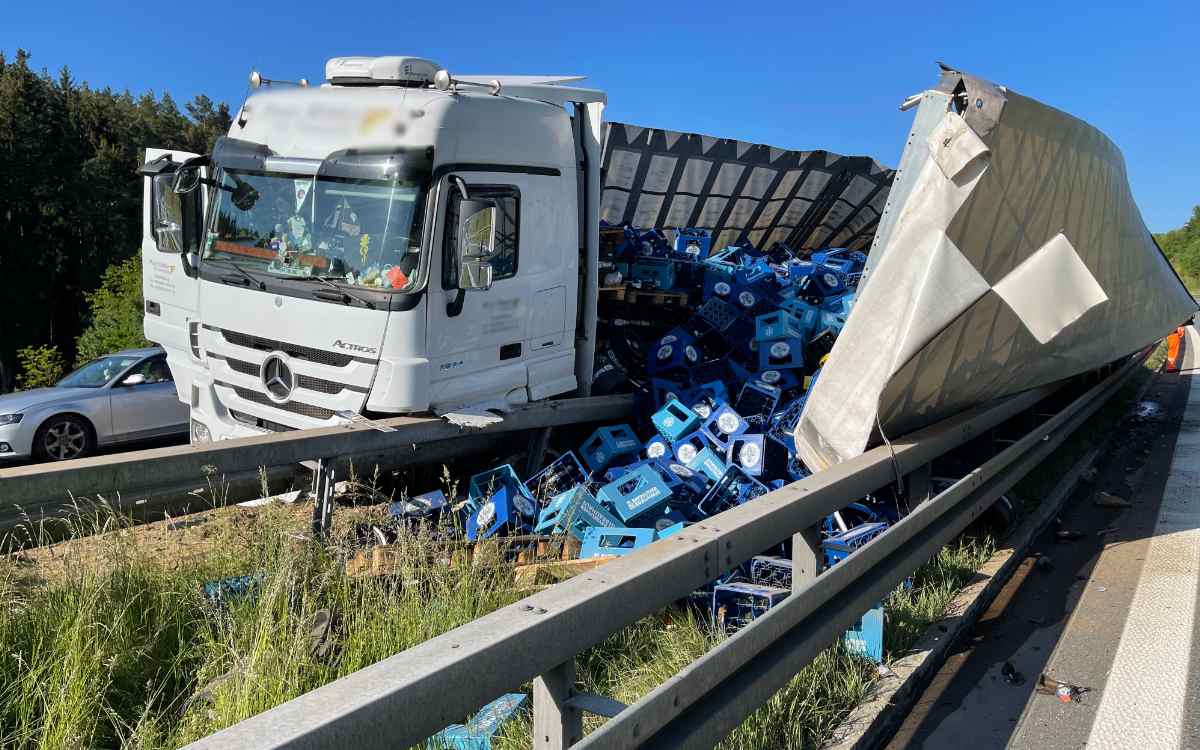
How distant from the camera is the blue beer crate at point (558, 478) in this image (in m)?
6.91

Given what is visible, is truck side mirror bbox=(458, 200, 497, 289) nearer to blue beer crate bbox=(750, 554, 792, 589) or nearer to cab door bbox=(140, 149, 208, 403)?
cab door bbox=(140, 149, 208, 403)

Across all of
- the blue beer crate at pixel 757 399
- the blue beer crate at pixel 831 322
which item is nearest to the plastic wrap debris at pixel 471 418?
the blue beer crate at pixel 757 399

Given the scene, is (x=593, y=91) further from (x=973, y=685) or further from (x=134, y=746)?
(x=134, y=746)

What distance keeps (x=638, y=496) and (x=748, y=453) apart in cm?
127

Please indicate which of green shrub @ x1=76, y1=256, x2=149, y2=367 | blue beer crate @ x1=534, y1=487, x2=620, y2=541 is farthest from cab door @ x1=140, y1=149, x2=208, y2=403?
green shrub @ x1=76, y1=256, x2=149, y2=367

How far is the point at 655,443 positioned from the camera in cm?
759

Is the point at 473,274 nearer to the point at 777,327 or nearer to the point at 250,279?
the point at 250,279

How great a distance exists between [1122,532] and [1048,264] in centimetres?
307

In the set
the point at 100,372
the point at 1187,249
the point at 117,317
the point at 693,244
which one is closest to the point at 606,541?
the point at 693,244

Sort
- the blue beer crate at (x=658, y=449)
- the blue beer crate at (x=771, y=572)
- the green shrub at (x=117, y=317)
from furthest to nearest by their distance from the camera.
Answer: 1. the green shrub at (x=117, y=317)
2. the blue beer crate at (x=658, y=449)
3. the blue beer crate at (x=771, y=572)

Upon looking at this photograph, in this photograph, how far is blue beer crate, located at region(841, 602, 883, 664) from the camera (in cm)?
437

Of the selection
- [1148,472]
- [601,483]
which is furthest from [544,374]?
[1148,472]

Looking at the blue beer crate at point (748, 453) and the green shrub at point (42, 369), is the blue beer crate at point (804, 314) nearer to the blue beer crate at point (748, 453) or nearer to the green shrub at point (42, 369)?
the blue beer crate at point (748, 453)

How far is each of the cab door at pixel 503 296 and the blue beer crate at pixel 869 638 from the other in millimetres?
3444
